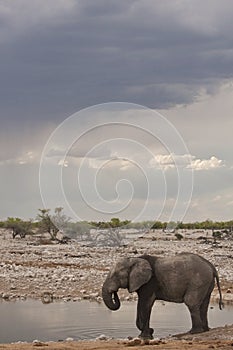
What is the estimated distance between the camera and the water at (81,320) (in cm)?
1691

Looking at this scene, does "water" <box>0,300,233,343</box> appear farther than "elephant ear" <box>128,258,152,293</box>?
Yes

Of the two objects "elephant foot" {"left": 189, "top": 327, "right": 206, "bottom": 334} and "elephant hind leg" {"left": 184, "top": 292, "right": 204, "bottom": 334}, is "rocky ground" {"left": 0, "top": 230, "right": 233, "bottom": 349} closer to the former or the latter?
"elephant foot" {"left": 189, "top": 327, "right": 206, "bottom": 334}

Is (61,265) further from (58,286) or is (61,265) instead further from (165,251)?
(165,251)

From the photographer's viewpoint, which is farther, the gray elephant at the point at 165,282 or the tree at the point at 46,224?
the tree at the point at 46,224

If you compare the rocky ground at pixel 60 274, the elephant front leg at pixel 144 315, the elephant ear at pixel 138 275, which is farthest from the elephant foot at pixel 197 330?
the rocky ground at pixel 60 274

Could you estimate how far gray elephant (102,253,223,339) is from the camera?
53.7 feet

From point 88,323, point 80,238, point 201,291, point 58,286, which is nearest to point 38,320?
point 88,323

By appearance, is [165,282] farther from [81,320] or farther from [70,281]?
[70,281]

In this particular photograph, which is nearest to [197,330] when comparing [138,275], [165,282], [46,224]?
[165,282]

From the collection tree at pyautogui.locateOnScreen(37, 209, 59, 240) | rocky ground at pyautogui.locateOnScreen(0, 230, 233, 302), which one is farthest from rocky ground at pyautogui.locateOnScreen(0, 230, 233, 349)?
tree at pyautogui.locateOnScreen(37, 209, 59, 240)

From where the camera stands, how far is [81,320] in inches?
727

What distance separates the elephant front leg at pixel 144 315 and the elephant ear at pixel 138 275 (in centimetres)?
40

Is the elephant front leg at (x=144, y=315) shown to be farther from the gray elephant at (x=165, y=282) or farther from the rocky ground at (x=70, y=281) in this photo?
the rocky ground at (x=70, y=281)

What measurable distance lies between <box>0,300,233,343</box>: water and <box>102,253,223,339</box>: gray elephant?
2.63 feet
